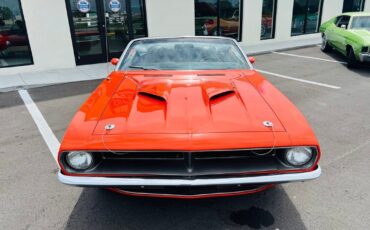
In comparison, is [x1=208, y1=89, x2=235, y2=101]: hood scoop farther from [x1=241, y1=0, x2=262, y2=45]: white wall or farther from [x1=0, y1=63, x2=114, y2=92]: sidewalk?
[x1=241, y1=0, x2=262, y2=45]: white wall

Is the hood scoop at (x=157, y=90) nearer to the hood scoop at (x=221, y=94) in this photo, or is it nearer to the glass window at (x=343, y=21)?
the hood scoop at (x=221, y=94)

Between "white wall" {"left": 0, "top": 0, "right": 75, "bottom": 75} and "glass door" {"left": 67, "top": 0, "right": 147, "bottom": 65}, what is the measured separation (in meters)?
0.27

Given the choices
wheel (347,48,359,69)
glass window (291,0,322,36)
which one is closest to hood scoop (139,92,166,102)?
wheel (347,48,359,69)

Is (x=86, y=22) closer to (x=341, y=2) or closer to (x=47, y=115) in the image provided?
(x=47, y=115)

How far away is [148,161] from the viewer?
2225mm

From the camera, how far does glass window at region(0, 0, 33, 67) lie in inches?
316

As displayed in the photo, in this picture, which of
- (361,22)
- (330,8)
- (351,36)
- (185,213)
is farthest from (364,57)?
(330,8)

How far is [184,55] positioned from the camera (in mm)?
3586

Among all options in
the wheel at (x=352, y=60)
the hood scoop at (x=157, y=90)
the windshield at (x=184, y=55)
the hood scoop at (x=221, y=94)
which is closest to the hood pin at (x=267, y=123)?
the hood scoop at (x=221, y=94)

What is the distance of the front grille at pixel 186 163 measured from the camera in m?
2.10

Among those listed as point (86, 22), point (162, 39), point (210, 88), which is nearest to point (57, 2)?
point (86, 22)

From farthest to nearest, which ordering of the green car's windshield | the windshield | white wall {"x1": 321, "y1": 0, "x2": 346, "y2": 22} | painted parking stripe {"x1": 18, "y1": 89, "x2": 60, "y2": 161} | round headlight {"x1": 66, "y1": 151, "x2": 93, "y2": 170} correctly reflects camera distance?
white wall {"x1": 321, "y1": 0, "x2": 346, "y2": 22}, the green car's windshield, painted parking stripe {"x1": 18, "y1": 89, "x2": 60, "y2": 161}, the windshield, round headlight {"x1": 66, "y1": 151, "x2": 93, "y2": 170}

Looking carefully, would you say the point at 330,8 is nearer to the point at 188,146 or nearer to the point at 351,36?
the point at 351,36

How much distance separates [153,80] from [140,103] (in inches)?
22.3
